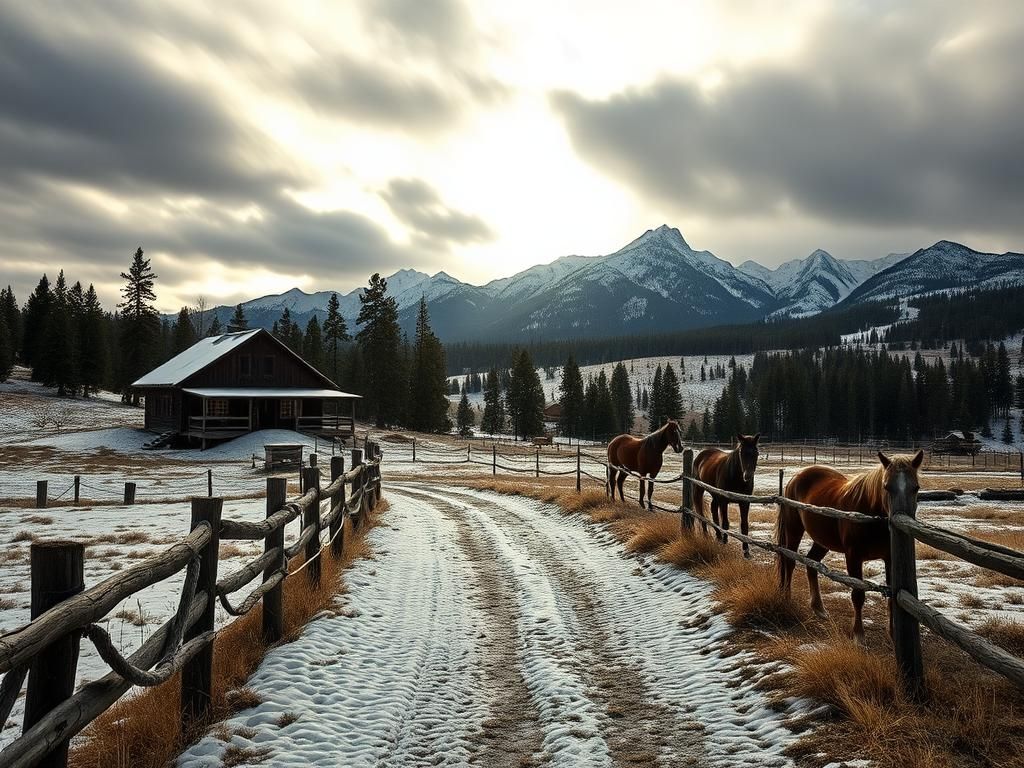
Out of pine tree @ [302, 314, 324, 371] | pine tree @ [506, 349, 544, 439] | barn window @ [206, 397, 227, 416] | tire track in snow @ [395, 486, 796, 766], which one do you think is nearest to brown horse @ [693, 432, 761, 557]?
tire track in snow @ [395, 486, 796, 766]

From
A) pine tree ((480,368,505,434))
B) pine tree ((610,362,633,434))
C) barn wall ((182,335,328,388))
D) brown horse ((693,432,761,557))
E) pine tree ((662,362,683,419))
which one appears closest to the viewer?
brown horse ((693,432,761,557))

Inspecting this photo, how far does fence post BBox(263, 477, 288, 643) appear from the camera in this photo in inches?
239

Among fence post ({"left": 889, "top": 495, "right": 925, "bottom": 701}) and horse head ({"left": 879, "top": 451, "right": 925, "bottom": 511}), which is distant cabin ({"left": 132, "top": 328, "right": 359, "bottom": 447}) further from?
fence post ({"left": 889, "top": 495, "right": 925, "bottom": 701})

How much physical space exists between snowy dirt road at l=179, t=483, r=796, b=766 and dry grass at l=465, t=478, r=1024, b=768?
0.30 meters

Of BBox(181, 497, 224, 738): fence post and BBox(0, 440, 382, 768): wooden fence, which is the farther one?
BBox(181, 497, 224, 738): fence post

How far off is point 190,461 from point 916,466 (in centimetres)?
3848

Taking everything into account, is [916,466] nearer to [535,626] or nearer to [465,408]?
[535,626]

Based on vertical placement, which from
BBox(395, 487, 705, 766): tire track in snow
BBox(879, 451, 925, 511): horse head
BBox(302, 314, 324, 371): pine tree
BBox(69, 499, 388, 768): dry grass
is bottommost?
BBox(395, 487, 705, 766): tire track in snow

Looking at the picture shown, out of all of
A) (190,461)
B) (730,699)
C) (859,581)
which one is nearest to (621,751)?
(730,699)

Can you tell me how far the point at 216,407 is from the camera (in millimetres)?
42969

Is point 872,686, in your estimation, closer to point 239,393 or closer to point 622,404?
point 239,393

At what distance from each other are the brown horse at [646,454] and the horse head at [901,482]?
30.8 feet

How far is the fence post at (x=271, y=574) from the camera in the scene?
6.06 metres

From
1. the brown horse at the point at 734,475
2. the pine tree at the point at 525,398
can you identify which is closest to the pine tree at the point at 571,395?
the pine tree at the point at 525,398
